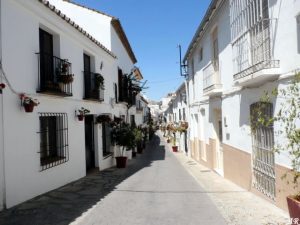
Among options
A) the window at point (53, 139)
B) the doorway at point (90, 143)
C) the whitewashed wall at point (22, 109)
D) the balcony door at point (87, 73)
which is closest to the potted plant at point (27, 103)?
the whitewashed wall at point (22, 109)

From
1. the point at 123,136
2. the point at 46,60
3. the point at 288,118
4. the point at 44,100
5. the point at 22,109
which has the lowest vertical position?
the point at 123,136

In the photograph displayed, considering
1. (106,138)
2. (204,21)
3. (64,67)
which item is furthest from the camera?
(106,138)

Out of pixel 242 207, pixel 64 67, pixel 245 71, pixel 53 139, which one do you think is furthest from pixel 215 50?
pixel 242 207

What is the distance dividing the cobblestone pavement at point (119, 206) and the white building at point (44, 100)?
0.53 m

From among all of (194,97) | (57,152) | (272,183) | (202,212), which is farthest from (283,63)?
(194,97)

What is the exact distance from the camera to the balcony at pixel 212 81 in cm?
1224

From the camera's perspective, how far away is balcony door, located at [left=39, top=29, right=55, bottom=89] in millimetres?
9125

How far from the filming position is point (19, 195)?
25.0ft

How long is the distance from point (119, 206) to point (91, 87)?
22.4 feet

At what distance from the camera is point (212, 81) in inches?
516

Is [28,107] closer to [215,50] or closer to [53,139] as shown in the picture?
[53,139]

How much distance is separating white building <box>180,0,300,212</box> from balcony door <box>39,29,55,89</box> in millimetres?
4828

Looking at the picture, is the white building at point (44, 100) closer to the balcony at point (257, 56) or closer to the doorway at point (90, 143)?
the doorway at point (90, 143)

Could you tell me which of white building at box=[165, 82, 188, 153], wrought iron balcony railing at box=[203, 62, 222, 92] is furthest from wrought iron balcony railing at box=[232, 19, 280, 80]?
white building at box=[165, 82, 188, 153]
